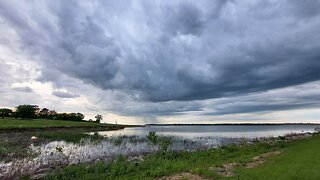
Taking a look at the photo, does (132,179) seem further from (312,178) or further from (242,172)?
(312,178)

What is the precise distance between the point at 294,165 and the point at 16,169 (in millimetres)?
20596

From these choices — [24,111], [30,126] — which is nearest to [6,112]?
[24,111]

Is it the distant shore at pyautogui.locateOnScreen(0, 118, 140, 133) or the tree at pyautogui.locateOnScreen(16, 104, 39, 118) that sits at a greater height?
the tree at pyautogui.locateOnScreen(16, 104, 39, 118)

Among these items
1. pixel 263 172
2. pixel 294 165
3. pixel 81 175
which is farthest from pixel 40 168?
pixel 294 165

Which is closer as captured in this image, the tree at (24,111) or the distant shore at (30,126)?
the distant shore at (30,126)

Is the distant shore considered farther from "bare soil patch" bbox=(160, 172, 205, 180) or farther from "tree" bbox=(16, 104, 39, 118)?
"bare soil patch" bbox=(160, 172, 205, 180)

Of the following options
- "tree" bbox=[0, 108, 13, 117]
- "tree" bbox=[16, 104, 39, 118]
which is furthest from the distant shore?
"tree" bbox=[0, 108, 13, 117]

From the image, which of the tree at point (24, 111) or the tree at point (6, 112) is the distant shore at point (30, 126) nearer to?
the tree at point (24, 111)

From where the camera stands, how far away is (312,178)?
1764 centimetres

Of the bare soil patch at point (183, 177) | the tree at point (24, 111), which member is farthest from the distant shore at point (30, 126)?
the bare soil patch at point (183, 177)

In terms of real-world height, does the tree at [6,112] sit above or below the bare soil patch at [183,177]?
above

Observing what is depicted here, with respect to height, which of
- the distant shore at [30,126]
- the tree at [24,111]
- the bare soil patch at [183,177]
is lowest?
the bare soil patch at [183,177]

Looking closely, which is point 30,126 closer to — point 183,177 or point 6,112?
point 183,177

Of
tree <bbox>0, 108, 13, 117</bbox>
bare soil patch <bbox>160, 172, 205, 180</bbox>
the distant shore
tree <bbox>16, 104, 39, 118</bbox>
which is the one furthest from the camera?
tree <bbox>0, 108, 13, 117</bbox>
